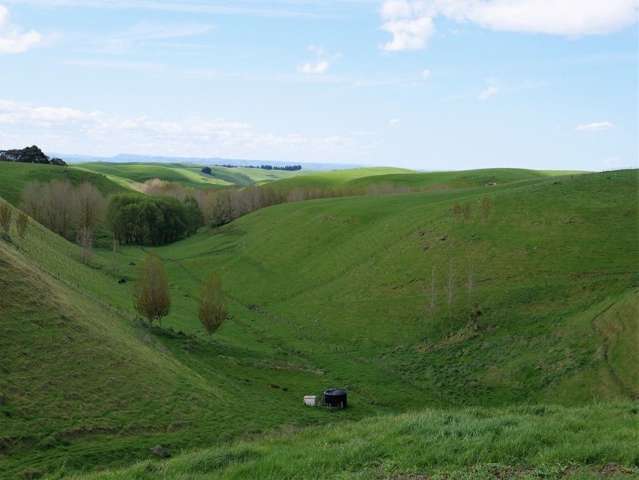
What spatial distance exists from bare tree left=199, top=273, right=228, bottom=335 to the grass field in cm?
198

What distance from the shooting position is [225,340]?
179ft

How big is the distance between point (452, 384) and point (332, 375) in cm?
927

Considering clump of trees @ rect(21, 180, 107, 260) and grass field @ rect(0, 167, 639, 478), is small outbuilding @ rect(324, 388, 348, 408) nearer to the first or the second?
grass field @ rect(0, 167, 639, 478)

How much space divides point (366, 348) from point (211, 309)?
47.9 ft

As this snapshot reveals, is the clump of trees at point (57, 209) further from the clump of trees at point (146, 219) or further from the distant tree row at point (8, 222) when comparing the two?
the distant tree row at point (8, 222)

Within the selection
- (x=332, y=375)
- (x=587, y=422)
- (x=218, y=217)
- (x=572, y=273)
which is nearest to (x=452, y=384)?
(x=332, y=375)

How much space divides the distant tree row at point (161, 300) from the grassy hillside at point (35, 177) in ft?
381

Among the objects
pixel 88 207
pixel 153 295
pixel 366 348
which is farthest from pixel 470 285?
pixel 88 207

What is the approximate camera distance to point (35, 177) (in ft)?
564

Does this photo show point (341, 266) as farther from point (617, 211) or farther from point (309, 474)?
point (309, 474)

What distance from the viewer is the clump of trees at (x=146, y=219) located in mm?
138500

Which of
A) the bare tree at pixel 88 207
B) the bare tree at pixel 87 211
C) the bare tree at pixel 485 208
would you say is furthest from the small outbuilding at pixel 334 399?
the bare tree at pixel 88 207

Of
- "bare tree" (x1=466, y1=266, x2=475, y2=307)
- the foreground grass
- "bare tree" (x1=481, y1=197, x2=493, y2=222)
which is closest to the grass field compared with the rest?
the foreground grass

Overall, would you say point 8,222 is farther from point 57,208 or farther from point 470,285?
point 470,285
